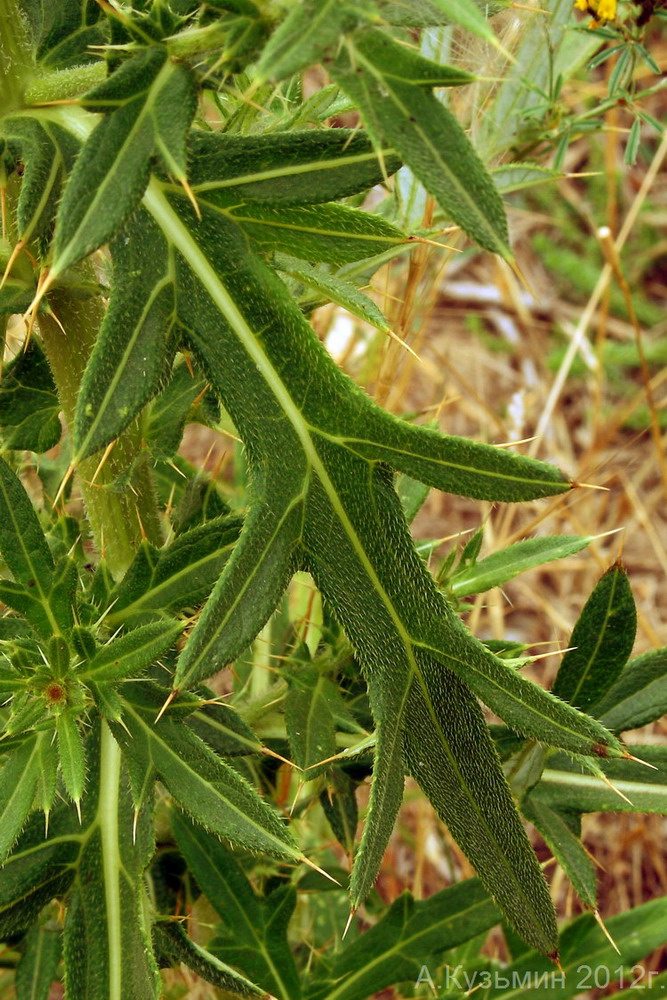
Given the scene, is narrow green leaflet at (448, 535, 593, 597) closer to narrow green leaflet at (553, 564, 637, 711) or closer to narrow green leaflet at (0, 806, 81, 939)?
narrow green leaflet at (553, 564, 637, 711)

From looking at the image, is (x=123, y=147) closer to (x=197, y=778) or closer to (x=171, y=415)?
(x=171, y=415)

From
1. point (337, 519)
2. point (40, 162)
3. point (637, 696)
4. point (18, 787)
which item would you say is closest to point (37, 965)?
point (18, 787)

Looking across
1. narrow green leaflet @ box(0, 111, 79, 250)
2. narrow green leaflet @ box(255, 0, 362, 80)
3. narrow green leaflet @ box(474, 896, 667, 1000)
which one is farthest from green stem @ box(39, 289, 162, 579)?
narrow green leaflet @ box(474, 896, 667, 1000)

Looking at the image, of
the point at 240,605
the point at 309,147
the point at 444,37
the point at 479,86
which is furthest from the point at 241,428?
the point at 479,86

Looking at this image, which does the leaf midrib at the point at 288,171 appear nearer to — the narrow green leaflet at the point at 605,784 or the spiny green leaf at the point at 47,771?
the spiny green leaf at the point at 47,771

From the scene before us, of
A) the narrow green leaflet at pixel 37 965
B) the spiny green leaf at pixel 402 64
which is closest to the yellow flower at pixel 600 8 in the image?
the spiny green leaf at pixel 402 64
